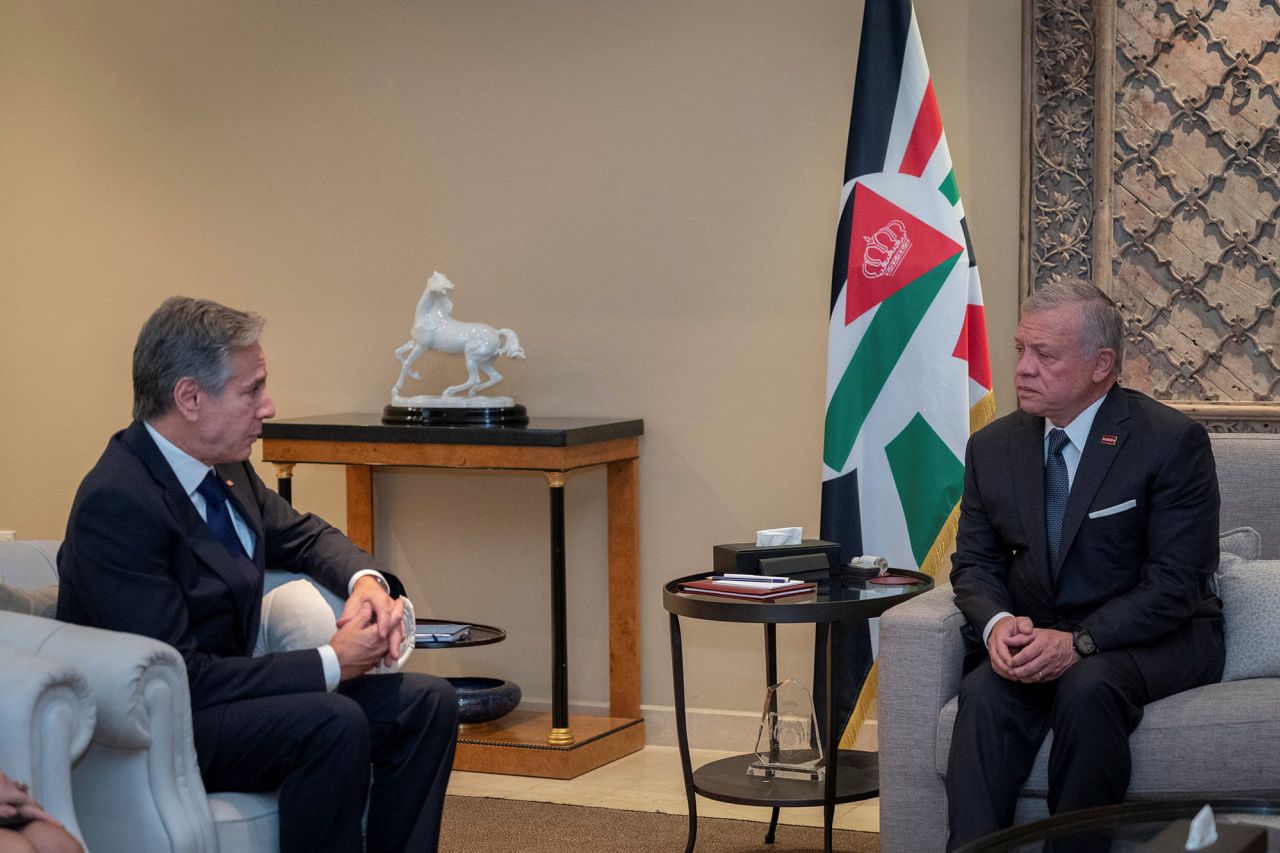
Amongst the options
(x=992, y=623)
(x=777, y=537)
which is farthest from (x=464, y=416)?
(x=992, y=623)

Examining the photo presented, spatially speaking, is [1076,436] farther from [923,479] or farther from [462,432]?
[462,432]

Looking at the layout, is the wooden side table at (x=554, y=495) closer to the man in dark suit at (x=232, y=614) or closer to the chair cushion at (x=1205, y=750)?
the man in dark suit at (x=232, y=614)

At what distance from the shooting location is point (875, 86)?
12.3 ft

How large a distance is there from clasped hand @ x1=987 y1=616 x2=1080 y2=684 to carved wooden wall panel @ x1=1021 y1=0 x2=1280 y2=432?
1239 millimetres

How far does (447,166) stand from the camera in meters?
4.49

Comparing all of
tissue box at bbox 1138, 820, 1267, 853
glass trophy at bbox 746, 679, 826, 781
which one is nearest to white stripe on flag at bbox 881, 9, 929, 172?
glass trophy at bbox 746, 679, 826, 781

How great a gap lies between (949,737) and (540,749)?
1552 mm

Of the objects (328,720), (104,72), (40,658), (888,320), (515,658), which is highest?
(104,72)

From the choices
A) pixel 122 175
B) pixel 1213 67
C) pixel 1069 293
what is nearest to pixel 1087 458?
pixel 1069 293

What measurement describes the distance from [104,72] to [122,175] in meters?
0.35

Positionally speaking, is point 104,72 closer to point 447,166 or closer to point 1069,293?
point 447,166

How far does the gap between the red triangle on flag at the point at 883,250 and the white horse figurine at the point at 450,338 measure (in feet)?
3.25

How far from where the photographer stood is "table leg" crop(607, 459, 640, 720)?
430 cm

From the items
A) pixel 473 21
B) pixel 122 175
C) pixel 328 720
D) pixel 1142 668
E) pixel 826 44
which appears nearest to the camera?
pixel 328 720
